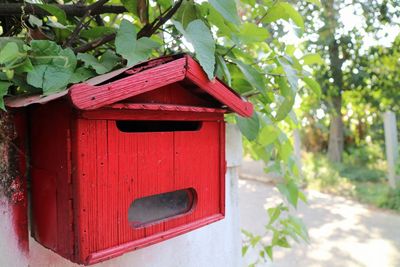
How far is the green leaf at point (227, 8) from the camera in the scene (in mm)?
679

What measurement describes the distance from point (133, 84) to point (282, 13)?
1.57 ft

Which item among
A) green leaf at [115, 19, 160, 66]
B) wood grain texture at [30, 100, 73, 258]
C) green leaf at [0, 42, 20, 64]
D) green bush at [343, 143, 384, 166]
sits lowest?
green bush at [343, 143, 384, 166]

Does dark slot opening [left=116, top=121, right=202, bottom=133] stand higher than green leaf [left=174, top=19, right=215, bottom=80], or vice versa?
green leaf [left=174, top=19, right=215, bottom=80]

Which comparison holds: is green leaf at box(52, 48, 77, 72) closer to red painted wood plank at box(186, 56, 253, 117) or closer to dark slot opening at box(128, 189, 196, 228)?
red painted wood plank at box(186, 56, 253, 117)

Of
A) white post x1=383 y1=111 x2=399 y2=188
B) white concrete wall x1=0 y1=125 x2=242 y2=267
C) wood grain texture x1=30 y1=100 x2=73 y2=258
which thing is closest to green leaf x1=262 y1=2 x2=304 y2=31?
white concrete wall x1=0 y1=125 x2=242 y2=267

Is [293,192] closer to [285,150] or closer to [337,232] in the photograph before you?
[285,150]

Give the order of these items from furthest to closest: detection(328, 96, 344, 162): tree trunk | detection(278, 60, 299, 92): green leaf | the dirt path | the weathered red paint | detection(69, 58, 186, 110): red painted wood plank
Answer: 1. detection(328, 96, 344, 162): tree trunk
2. the dirt path
3. detection(278, 60, 299, 92): green leaf
4. the weathered red paint
5. detection(69, 58, 186, 110): red painted wood plank

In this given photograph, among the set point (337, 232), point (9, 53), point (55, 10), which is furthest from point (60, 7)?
point (337, 232)

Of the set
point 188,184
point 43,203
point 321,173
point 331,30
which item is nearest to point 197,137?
point 188,184

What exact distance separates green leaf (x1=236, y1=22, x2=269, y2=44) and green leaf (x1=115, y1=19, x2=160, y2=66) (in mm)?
234

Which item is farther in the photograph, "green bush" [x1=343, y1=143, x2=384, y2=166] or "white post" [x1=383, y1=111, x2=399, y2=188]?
"green bush" [x1=343, y1=143, x2=384, y2=166]

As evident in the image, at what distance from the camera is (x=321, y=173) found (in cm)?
727

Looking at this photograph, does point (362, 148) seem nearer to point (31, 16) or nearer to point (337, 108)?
point (337, 108)

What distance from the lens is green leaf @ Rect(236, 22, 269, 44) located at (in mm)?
855
